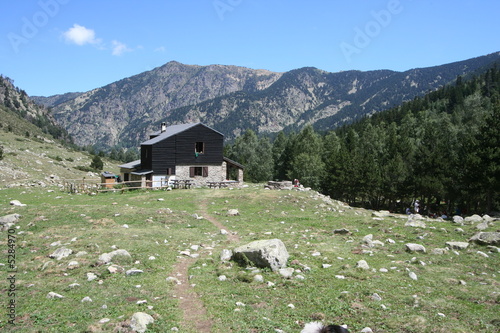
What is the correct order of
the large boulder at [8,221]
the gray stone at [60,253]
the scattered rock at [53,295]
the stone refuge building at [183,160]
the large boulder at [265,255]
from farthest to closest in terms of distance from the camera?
the stone refuge building at [183,160] < the large boulder at [8,221] < the gray stone at [60,253] < the large boulder at [265,255] < the scattered rock at [53,295]

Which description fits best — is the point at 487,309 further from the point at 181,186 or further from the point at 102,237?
the point at 181,186

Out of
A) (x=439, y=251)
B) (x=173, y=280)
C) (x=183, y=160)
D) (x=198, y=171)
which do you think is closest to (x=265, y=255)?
(x=173, y=280)

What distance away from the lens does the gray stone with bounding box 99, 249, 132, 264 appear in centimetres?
1184

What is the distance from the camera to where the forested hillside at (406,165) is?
1742 inches

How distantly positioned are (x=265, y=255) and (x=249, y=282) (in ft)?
4.50

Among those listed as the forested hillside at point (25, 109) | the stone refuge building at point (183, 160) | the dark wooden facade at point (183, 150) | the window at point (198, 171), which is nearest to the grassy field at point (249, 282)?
the stone refuge building at point (183, 160)

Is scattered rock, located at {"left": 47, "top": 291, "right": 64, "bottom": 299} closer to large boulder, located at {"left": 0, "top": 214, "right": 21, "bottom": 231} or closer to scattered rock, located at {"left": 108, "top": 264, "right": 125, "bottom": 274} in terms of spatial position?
scattered rock, located at {"left": 108, "top": 264, "right": 125, "bottom": 274}

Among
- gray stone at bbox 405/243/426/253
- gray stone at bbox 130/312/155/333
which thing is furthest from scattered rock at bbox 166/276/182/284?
gray stone at bbox 405/243/426/253

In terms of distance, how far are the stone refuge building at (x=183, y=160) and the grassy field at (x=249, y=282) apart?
2809 cm

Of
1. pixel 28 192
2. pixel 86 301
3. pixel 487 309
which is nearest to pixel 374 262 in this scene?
pixel 487 309

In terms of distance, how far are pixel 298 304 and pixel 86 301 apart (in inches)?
219

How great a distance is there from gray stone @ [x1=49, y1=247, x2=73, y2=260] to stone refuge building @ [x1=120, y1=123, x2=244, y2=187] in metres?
33.0

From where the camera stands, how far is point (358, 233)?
1788 cm

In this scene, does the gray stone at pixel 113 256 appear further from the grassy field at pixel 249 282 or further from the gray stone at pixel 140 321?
the gray stone at pixel 140 321
